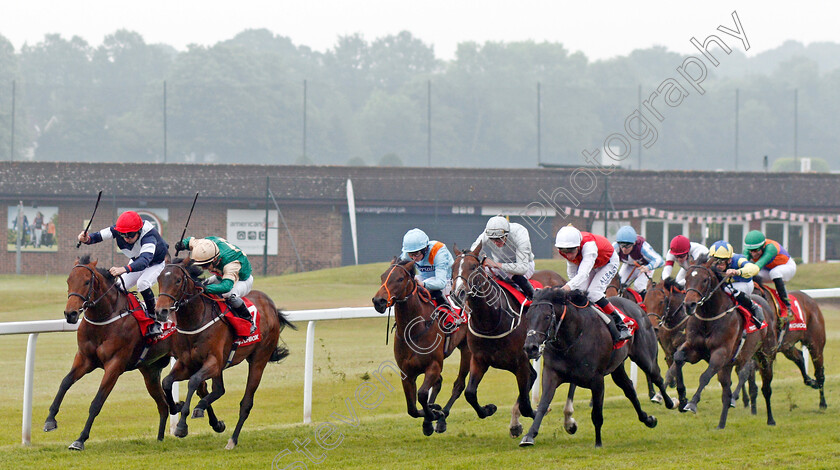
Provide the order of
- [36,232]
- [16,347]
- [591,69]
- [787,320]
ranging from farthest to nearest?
[591,69] < [36,232] < [16,347] < [787,320]

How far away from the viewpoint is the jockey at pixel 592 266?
7.66 m

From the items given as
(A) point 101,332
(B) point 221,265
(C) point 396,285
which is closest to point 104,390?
(A) point 101,332

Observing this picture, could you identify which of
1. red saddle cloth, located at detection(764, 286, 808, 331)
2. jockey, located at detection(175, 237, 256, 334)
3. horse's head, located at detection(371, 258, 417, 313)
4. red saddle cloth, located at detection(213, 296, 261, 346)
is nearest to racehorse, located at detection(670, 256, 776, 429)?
red saddle cloth, located at detection(764, 286, 808, 331)

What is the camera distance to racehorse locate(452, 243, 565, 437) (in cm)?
773

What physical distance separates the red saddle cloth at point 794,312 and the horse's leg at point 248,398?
5221 millimetres

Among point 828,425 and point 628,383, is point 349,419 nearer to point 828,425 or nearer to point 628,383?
point 628,383

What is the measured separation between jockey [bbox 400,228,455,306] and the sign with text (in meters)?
21.7

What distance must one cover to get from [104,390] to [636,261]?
229 inches

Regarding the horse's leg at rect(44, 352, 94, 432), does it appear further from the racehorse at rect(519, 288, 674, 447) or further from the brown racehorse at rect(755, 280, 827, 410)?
the brown racehorse at rect(755, 280, 827, 410)

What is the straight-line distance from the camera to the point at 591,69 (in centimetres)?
8875

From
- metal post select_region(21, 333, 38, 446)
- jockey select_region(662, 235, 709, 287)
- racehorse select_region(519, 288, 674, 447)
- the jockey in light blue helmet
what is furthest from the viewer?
the jockey in light blue helmet

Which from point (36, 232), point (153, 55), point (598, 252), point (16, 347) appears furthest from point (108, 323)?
point (153, 55)

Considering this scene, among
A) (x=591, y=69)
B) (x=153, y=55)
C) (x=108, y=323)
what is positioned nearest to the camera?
(x=108, y=323)

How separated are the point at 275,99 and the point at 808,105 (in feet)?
147
